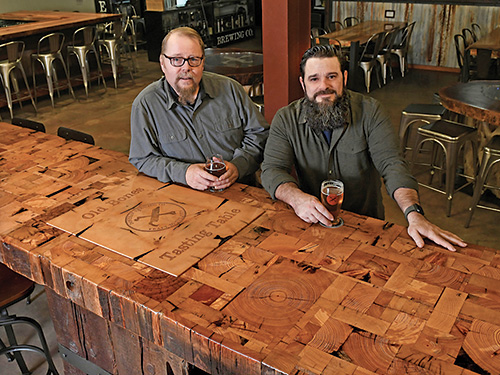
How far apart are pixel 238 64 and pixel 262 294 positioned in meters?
3.86

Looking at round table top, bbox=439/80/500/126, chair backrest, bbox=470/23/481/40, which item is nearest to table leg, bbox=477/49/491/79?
chair backrest, bbox=470/23/481/40

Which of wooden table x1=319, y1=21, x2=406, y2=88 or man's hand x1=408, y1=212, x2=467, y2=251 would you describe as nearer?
man's hand x1=408, y1=212, x2=467, y2=251

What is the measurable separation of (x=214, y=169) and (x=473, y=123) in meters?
3.10

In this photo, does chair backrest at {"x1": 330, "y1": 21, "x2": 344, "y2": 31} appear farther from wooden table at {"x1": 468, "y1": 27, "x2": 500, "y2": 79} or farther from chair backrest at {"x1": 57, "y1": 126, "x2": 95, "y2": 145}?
chair backrest at {"x1": 57, "y1": 126, "x2": 95, "y2": 145}

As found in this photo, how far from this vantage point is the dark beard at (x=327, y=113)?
228 cm

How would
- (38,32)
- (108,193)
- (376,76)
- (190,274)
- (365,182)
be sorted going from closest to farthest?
(190,274) → (108,193) → (365,182) → (38,32) → (376,76)

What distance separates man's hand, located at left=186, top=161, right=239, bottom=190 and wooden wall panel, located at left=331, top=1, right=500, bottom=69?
736 centimetres

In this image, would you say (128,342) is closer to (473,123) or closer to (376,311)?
(376,311)

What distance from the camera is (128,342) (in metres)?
1.79

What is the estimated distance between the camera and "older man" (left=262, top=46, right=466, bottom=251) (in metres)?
2.24

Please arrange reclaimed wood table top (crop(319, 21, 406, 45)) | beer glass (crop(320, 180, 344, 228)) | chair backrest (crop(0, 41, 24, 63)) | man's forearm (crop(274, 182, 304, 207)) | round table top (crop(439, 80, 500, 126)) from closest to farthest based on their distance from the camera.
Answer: beer glass (crop(320, 180, 344, 228)) < man's forearm (crop(274, 182, 304, 207)) < round table top (crop(439, 80, 500, 126)) < chair backrest (crop(0, 41, 24, 63)) < reclaimed wood table top (crop(319, 21, 406, 45))

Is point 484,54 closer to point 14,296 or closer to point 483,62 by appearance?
point 483,62

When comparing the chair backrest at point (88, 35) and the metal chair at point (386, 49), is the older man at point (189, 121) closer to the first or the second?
the chair backrest at point (88, 35)

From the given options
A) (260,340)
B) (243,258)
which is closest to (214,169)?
(243,258)
